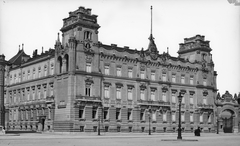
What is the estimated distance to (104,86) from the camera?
65812mm

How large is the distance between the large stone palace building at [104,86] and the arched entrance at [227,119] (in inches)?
37.6

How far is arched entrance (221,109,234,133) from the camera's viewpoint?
82750 millimetres

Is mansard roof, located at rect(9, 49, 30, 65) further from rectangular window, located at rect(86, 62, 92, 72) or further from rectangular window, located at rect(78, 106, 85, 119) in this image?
rectangular window, located at rect(78, 106, 85, 119)

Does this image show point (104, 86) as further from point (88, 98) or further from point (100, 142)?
point (100, 142)

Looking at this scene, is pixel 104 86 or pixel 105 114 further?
pixel 104 86

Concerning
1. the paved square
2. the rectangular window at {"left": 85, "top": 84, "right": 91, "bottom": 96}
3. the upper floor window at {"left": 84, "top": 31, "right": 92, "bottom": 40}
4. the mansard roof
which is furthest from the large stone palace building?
the paved square

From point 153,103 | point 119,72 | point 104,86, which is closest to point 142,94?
point 153,103

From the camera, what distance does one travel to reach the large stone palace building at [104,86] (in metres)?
62.7

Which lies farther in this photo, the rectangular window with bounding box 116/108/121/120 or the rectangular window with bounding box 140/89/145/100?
the rectangular window with bounding box 140/89/145/100

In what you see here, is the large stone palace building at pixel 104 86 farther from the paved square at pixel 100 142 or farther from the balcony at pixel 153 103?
the paved square at pixel 100 142

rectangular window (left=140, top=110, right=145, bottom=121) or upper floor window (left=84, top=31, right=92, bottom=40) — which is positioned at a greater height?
upper floor window (left=84, top=31, right=92, bottom=40)

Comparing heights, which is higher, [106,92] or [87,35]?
[87,35]

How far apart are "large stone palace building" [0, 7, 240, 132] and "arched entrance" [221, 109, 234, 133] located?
3.13 ft

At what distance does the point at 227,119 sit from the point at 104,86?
3108cm
